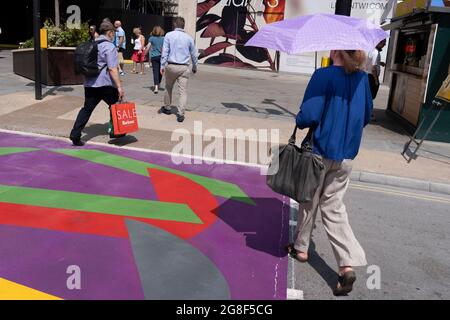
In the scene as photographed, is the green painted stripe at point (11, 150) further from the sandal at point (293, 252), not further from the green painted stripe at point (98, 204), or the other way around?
the sandal at point (293, 252)

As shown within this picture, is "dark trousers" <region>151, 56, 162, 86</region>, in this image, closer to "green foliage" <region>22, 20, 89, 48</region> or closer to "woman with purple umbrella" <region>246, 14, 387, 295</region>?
"green foliage" <region>22, 20, 89, 48</region>

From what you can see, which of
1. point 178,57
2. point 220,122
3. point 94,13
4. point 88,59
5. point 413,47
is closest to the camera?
point 88,59

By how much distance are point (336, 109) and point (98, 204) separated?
9.11 feet

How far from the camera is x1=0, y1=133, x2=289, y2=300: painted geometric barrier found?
A: 3627 millimetres

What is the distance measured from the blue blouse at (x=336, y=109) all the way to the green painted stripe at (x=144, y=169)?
2.08 metres

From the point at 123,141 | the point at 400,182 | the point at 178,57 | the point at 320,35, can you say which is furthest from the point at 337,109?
the point at 178,57

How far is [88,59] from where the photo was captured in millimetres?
6953

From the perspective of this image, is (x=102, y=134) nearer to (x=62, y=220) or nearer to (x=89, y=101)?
(x=89, y=101)

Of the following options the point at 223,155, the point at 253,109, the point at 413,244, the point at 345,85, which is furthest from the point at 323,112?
the point at 253,109

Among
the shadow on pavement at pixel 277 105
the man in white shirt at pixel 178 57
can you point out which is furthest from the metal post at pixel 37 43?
the shadow on pavement at pixel 277 105

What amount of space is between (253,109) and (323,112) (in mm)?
8091

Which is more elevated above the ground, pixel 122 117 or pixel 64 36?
pixel 64 36

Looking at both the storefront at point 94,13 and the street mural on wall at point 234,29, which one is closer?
the storefront at point 94,13

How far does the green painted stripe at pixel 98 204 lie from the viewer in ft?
16.4
